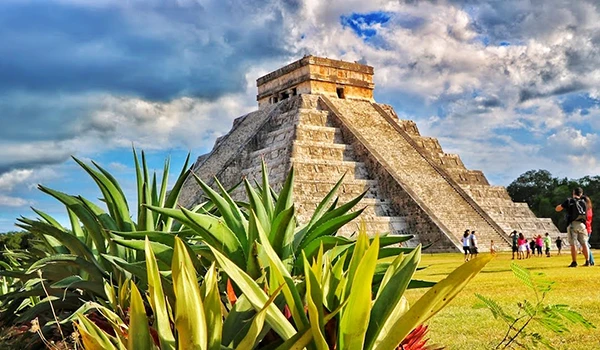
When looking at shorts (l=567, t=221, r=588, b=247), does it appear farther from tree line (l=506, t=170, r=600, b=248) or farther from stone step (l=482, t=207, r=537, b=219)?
→ tree line (l=506, t=170, r=600, b=248)

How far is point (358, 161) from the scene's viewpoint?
895 inches

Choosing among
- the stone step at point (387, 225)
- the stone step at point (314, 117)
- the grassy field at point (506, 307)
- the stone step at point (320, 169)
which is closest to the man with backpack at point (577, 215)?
the grassy field at point (506, 307)

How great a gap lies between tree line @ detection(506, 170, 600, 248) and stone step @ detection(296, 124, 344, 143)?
45.3 ft

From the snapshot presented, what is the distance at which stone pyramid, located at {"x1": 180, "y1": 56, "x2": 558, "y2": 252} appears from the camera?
20188 millimetres

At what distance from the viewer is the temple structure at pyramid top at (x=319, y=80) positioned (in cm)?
2542

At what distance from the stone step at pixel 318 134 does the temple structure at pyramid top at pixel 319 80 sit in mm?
2766

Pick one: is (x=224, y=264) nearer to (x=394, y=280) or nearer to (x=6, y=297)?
(x=394, y=280)

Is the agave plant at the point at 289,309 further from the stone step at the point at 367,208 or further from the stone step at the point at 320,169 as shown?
the stone step at the point at 320,169

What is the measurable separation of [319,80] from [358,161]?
4.56m

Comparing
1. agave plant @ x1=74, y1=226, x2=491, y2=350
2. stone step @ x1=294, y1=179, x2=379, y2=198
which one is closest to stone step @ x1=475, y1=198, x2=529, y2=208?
stone step @ x1=294, y1=179, x2=379, y2=198

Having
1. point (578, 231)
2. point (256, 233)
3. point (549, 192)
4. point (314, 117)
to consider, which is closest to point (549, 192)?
point (549, 192)

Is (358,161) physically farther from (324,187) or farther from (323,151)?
(324,187)

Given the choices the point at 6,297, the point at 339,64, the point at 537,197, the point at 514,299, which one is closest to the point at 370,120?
the point at 339,64

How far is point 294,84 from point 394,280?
25.0 meters
